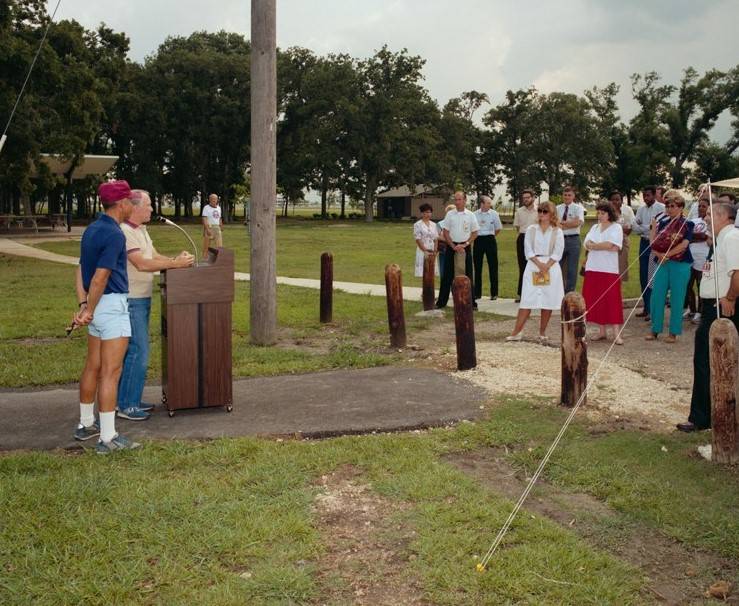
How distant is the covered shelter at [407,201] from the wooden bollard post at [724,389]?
69407 millimetres

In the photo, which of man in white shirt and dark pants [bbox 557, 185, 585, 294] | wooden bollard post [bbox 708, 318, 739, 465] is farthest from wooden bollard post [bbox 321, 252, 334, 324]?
wooden bollard post [bbox 708, 318, 739, 465]

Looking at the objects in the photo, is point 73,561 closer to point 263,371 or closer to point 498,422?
point 498,422

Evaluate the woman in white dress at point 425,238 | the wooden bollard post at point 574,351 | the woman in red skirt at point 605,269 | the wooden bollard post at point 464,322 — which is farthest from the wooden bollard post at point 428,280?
the wooden bollard post at point 574,351

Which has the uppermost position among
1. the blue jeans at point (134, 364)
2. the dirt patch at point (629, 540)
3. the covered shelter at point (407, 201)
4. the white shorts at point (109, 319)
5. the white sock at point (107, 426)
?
the covered shelter at point (407, 201)

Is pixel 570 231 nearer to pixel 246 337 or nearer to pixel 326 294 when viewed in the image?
pixel 326 294

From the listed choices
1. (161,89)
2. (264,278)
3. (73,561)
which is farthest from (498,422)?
(161,89)

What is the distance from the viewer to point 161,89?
61625mm

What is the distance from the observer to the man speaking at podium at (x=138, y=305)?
605cm

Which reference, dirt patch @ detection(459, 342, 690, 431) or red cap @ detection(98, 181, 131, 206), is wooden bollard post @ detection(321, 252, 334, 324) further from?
red cap @ detection(98, 181, 131, 206)

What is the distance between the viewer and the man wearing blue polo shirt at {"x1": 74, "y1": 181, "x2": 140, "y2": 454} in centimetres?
534

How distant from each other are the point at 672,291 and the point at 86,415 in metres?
7.29

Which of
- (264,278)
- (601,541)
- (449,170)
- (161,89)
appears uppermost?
(161,89)

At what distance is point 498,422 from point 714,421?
1.61 m

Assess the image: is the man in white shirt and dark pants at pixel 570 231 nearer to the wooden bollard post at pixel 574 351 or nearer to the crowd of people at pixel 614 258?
the crowd of people at pixel 614 258
